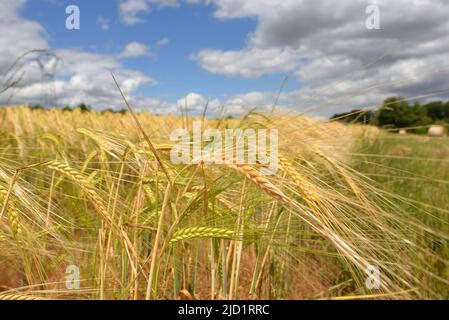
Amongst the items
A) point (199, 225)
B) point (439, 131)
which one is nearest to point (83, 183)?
point (199, 225)

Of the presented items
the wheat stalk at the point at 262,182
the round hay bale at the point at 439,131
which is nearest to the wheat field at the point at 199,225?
the wheat stalk at the point at 262,182

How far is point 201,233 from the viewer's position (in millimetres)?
802

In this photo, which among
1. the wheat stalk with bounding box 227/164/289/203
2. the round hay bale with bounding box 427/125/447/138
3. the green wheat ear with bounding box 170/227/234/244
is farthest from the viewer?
the round hay bale with bounding box 427/125/447/138

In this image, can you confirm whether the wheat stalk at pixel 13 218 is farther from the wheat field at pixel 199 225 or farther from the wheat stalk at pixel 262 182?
the wheat stalk at pixel 262 182

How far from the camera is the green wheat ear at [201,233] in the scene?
80 cm

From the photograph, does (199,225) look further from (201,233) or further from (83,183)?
(83,183)

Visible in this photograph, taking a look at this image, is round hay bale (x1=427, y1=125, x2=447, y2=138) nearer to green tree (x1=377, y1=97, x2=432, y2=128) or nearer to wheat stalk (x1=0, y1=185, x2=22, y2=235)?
green tree (x1=377, y1=97, x2=432, y2=128)

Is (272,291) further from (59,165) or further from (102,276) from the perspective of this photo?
(59,165)

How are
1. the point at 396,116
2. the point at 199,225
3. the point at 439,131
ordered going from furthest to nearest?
the point at 439,131, the point at 396,116, the point at 199,225

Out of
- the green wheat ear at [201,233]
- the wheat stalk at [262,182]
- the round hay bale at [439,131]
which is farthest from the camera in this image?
the round hay bale at [439,131]

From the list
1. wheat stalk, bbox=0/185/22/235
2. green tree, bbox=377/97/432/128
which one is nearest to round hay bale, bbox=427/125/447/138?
green tree, bbox=377/97/432/128

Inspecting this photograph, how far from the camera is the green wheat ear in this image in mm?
797

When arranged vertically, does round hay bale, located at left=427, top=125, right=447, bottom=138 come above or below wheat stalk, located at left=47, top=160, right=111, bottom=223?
above
